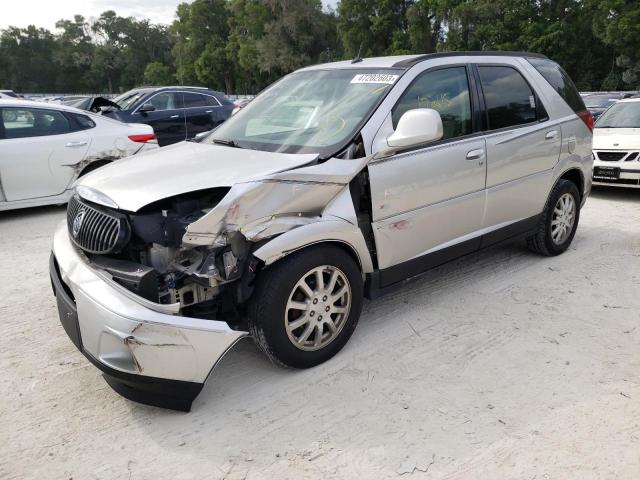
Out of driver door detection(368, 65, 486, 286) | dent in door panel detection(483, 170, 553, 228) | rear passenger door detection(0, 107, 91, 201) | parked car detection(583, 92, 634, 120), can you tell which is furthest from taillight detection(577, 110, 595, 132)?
parked car detection(583, 92, 634, 120)

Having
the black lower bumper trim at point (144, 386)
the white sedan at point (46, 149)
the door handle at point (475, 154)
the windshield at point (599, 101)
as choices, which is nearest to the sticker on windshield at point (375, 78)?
the door handle at point (475, 154)

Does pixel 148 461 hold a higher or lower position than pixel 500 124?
lower

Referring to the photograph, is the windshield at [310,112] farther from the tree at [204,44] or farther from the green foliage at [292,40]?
the tree at [204,44]

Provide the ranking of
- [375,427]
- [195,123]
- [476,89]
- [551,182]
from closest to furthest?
[375,427], [476,89], [551,182], [195,123]

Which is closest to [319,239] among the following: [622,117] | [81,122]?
[81,122]

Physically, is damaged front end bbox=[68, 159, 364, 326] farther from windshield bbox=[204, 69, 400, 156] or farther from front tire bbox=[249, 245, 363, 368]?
windshield bbox=[204, 69, 400, 156]

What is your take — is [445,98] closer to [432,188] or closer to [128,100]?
[432,188]

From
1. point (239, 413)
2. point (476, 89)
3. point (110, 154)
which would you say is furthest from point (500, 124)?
point (110, 154)

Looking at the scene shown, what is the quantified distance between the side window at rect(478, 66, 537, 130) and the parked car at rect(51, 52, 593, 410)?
17 mm

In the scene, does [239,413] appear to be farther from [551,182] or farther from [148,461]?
[551,182]

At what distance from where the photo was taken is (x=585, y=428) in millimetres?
2684

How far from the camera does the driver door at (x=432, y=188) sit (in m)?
3.44

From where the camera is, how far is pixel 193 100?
37.7 ft

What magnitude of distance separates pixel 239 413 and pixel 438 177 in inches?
81.2
